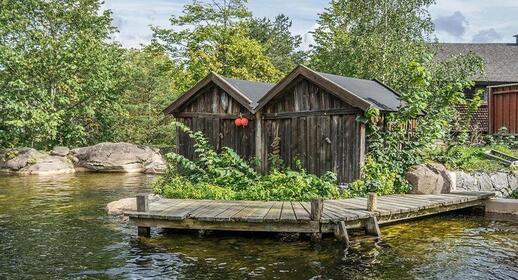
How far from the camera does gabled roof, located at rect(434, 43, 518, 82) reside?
103 ft

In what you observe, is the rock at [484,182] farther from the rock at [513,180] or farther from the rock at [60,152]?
the rock at [60,152]

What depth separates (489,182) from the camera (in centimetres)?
1516

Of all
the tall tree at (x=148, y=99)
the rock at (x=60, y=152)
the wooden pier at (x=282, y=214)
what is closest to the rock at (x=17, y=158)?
the rock at (x=60, y=152)

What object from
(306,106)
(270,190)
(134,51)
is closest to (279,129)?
(306,106)

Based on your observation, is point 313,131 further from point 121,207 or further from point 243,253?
point 121,207

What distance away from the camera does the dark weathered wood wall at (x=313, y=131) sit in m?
13.8

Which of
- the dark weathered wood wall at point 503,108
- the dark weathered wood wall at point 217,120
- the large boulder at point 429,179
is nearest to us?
the large boulder at point 429,179

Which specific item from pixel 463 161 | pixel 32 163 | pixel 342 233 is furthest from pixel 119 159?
pixel 342 233

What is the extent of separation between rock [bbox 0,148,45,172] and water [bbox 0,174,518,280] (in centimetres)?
1386

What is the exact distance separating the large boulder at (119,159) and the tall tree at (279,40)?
19.5 metres

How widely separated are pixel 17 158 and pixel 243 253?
70.4ft

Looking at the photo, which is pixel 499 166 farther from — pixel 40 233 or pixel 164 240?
pixel 40 233

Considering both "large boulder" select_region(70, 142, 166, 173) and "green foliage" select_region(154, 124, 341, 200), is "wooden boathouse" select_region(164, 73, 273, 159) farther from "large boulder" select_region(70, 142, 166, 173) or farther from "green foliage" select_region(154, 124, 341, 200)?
"large boulder" select_region(70, 142, 166, 173)

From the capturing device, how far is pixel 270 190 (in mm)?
13219
